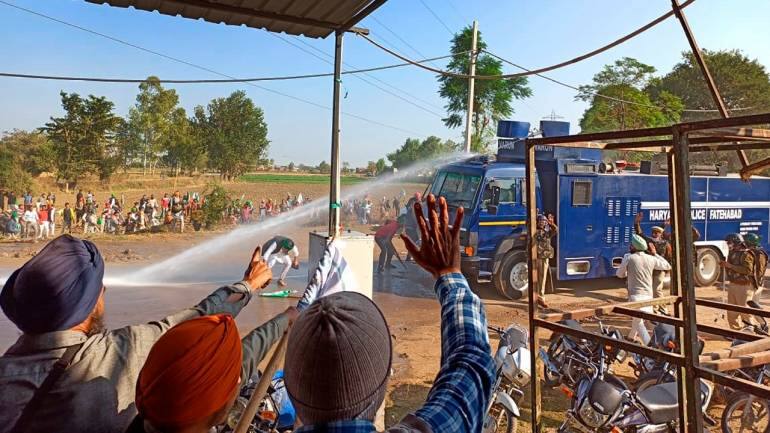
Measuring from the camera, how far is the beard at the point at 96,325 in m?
1.68

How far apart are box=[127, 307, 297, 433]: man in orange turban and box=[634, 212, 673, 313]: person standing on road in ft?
19.7

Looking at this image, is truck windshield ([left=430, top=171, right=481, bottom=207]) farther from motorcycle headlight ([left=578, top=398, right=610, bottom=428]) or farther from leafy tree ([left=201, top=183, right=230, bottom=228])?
leafy tree ([left=201, top=183, right=230, bottom=228])

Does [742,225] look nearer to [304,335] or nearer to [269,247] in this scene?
[269,247]

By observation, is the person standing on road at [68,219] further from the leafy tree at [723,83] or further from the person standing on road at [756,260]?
the leafy tree at [723,83]

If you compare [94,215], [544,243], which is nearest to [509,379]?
[544,243]

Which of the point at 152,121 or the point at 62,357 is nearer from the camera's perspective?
the point at 62,357

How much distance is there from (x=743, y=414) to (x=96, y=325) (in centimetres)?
535

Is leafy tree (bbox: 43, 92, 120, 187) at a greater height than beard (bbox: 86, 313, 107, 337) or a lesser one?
greater

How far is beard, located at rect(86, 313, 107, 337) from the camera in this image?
1.68 m

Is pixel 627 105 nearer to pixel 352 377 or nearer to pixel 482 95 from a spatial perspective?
pixel 482 95

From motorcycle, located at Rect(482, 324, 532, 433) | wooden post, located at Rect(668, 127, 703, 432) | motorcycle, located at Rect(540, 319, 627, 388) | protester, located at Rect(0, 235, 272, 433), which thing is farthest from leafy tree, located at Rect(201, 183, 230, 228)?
protester, located at Rect(0, 235, 272, 433)

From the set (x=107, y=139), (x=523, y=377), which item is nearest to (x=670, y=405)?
(x=523, y=377)

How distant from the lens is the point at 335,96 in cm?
508

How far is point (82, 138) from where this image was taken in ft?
85.4
